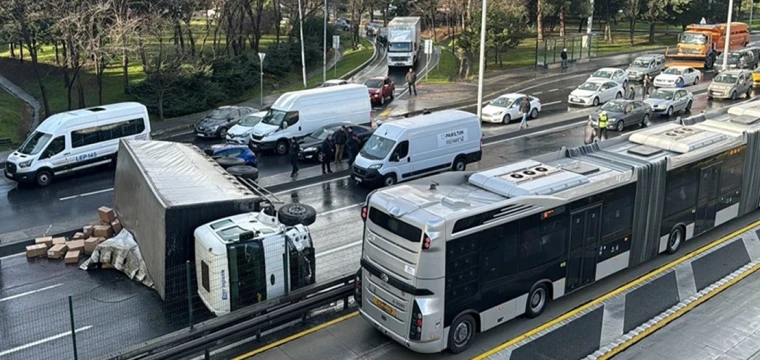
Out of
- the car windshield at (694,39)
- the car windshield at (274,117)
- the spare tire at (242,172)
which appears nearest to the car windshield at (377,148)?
the spare tire at (242,172)

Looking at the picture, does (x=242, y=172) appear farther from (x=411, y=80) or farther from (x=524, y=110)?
(x=411, y=80)

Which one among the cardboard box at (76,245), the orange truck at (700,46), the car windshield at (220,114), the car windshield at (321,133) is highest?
the orange truck at (700,46)

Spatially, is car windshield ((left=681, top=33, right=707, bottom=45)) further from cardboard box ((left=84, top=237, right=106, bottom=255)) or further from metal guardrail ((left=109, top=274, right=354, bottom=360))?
cardboard box ((left=84, top=237, right=106, bottom=255))

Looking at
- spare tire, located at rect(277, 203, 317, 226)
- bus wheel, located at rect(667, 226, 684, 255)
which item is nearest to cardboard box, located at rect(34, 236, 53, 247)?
spare tire, located at rect(277, 203, 317, 226)

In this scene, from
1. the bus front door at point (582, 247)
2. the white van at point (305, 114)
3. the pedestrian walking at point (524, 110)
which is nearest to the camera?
the bus front door at point (582, 247)

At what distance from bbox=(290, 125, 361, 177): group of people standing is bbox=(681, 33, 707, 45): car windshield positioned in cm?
3436

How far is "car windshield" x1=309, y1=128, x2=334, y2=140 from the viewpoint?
91.9 feet

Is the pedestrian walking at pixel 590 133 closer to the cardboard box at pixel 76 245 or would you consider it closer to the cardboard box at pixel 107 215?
the cardboard box at pixel 107 215

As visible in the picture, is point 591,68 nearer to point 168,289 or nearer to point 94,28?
point 94,28

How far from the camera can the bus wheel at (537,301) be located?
524 inches

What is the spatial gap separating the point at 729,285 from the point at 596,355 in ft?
15.4

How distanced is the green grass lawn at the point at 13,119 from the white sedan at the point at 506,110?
22.2 meters

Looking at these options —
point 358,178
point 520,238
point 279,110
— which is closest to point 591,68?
point 279,110

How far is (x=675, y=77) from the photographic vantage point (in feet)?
138
